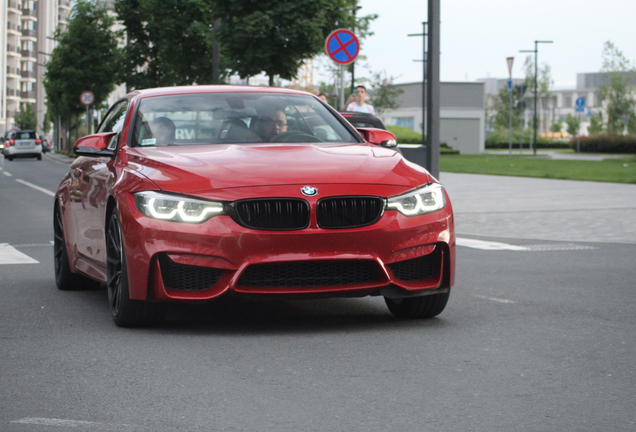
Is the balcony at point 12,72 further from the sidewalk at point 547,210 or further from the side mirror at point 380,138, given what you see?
the side mirror at point 380,138

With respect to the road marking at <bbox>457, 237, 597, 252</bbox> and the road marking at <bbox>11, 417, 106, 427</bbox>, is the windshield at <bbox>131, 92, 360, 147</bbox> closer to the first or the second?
the road marking at <bbox>11, 417, 106, 427</bbox>

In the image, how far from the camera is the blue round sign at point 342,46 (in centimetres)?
1788

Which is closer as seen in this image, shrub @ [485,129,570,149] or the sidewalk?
the sidewalk

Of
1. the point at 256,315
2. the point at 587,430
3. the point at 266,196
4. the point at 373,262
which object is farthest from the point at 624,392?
the point at 256,315

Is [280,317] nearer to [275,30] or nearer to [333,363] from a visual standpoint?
[333,363]

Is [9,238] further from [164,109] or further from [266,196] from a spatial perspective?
[266,196]

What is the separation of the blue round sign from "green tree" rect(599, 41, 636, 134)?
45614mm

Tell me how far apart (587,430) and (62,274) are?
509 centimetres

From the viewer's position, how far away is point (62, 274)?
8.08 m

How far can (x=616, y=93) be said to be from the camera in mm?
62250

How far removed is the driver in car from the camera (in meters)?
6.84

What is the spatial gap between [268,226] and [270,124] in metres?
1.39

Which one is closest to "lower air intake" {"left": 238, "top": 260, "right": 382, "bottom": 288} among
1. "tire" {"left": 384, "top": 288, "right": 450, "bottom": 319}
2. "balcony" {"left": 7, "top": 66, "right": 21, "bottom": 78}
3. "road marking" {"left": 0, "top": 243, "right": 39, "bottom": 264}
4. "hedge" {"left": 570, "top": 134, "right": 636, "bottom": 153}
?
"tire" {"left": 384, "top": 288, "right": 450, "bottom": 319}

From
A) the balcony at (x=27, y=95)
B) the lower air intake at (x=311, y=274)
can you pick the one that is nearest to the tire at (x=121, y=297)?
the lower air intake at (x=311, y=274)
